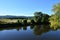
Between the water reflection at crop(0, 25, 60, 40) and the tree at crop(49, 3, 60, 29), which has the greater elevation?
the tree at crop(49, 3, 60, 29)

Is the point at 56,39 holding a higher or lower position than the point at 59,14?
lower

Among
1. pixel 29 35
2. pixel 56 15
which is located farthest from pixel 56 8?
pixel 29 35

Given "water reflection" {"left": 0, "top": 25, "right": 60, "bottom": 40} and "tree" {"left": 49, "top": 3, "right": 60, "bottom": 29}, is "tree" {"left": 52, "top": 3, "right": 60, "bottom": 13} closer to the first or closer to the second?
"tree" {"left": 49, "top": 3, "right": 60, "bottom": 29}

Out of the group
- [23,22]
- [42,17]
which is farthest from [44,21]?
[23,22]

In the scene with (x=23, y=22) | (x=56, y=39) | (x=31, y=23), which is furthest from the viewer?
(x=31, y=23)

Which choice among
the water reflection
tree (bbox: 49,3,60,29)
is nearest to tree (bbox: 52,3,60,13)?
tree (bbox: 49,3,60,29)

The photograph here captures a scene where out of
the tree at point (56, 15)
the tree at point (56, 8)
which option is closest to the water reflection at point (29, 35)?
the tree at point (56, 15)

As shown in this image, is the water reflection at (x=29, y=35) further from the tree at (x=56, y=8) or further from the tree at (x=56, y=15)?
the tree at (x=56, y=8)

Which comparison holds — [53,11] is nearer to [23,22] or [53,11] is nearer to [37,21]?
[23,22]

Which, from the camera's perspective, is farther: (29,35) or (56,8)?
(29,35)

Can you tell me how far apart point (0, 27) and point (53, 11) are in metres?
25.8

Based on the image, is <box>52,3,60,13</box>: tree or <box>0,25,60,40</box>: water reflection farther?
<box>0,25,60,40</box>: water reflection

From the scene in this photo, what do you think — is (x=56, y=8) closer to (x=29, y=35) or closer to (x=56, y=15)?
(x=56, y=15)

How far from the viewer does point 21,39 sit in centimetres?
1894
